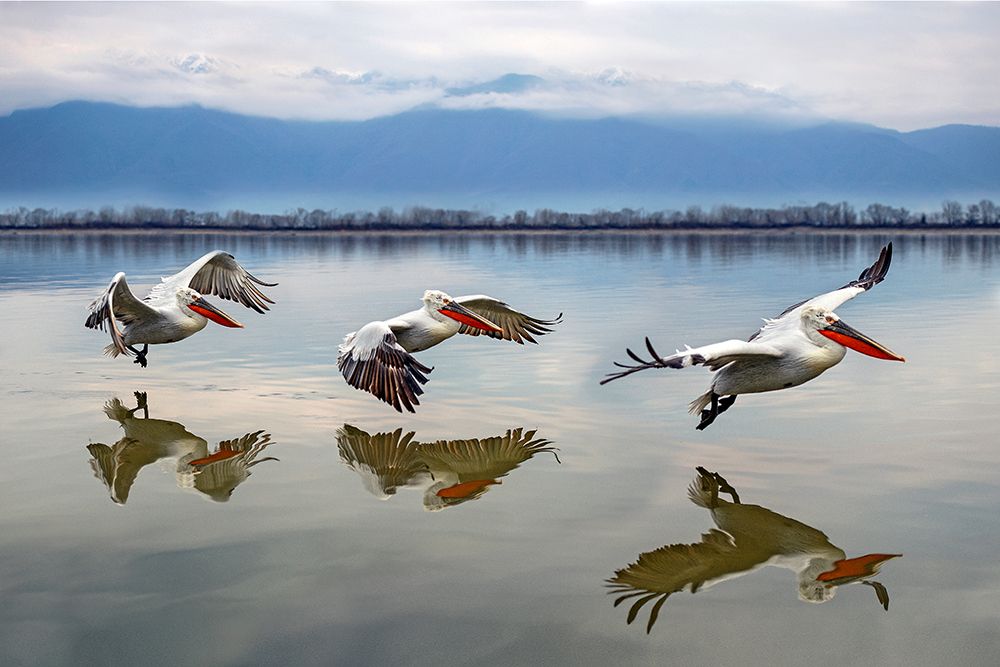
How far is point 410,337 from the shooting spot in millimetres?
11445

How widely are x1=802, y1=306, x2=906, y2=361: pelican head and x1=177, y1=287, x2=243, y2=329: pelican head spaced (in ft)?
21.2

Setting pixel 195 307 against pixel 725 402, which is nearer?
pixel 725 402

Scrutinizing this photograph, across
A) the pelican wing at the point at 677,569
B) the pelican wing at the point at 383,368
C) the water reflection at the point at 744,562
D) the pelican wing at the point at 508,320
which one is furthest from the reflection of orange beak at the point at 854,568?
the pelican wing at the point at 508,320

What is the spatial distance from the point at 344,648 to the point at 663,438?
16.2 ft

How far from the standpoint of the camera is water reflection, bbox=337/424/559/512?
823 cm

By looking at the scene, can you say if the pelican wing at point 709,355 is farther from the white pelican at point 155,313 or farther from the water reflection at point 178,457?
the white pelican at point 155,313

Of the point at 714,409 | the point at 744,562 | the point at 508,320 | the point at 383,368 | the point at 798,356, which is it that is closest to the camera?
the point at 744,562

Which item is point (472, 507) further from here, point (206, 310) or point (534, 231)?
point (534, 231)

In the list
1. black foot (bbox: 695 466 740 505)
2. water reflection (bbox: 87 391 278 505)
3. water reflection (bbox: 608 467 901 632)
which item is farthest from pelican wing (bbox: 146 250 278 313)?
water reflection (bbox: 608 467 901 632)

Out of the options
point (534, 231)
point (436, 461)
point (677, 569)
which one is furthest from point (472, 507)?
point (534, 231)

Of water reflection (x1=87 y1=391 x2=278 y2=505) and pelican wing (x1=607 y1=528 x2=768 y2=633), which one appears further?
water reflection (x1=87 y1=391 x2=278 y2=505)

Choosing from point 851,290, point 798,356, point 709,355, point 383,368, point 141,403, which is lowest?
point 141,403

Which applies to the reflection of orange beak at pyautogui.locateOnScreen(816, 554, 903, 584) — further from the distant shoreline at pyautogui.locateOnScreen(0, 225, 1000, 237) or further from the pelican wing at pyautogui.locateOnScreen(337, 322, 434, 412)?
the distant shoreline at pyautogui.locateOnScreen(0, 225, 1000, 237)

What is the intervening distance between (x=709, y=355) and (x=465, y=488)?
2.01m
